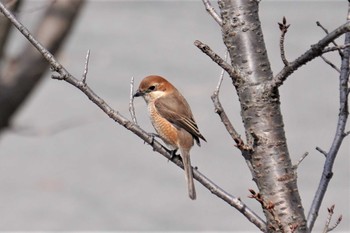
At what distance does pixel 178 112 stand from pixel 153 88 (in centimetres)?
36

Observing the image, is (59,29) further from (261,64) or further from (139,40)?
(139,40)

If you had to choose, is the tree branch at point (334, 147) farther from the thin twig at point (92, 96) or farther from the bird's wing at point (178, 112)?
the bird's wing at point (178, 112)

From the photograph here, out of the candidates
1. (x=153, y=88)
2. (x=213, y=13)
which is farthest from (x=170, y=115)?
(x=213, y=13)

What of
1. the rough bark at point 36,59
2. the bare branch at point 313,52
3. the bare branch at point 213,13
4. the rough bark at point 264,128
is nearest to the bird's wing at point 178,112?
the rough bark at point 36,59

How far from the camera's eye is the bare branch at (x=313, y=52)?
2.16 m

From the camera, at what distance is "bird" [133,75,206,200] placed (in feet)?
15.1

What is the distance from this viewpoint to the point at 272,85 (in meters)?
2.49

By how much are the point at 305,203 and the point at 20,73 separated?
478cm

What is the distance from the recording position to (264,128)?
8.33 feet

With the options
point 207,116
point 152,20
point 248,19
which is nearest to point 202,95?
A: point 207,116

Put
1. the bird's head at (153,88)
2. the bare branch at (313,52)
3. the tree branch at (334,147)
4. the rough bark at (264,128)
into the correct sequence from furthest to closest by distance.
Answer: the bird's head at (153,88), the tree branch at (334,147), the rough bark at (264,128), the bare branch at (313,52)

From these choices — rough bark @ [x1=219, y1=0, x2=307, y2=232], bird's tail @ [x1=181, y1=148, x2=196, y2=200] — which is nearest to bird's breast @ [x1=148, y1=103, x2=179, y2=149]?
bird's tail @ [x1=181, y1=148, x2=196, y2=200]

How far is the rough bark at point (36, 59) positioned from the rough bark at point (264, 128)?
10.0 feet

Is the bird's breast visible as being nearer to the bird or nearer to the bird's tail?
the bird
